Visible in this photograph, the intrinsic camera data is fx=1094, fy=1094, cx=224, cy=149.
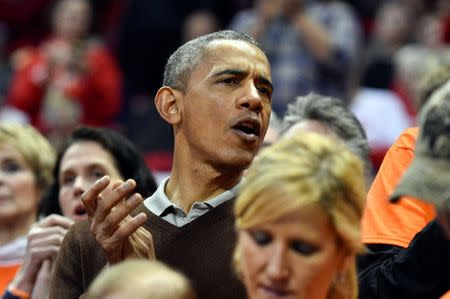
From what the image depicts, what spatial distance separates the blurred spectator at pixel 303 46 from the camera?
6348mm

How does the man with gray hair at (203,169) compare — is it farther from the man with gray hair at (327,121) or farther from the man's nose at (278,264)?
the man with gray hair at (327,121)

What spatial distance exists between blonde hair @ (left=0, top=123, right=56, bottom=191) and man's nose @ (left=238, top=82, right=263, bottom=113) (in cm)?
173

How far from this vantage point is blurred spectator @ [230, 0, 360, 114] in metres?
6.35

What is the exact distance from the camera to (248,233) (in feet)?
7.65

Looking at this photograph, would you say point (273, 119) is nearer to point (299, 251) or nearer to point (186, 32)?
point (299, 251)

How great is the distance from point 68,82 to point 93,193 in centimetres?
451

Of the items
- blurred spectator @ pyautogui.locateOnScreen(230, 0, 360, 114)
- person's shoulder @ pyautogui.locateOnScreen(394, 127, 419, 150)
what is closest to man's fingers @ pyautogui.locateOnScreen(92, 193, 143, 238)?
person's shoulder @ pyautogui.locateOnScreen(394, 127, 419, 150)

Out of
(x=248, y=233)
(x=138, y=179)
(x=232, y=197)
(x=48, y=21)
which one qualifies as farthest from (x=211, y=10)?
(x=248, y=233)

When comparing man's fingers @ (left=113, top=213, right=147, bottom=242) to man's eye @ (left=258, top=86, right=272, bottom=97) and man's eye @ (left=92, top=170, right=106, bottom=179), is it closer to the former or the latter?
man's eye @ (left=258, top=86, right=272, bottom=97)

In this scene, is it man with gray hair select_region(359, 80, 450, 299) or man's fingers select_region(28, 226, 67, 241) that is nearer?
man with gray hair select_region(359, 80, 450, 299)

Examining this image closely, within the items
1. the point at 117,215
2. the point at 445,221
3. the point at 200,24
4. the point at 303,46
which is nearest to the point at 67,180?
the point at 117,215

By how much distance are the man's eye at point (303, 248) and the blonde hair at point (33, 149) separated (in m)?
2.38

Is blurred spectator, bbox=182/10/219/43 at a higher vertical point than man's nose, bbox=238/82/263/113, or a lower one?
lower

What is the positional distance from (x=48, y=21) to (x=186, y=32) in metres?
1.39
